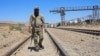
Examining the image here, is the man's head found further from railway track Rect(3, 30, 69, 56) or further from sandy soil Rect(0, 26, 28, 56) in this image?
sandy soil Rect(0, 26, 28, 56)

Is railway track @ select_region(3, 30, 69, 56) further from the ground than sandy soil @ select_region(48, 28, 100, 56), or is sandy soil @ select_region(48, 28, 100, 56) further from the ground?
railway track @ select_region(3, 30, 69, 56)

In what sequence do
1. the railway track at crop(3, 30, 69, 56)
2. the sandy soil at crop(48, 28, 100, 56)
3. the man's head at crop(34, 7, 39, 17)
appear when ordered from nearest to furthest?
1. the railway track at crop(3, 30, 69, 56)
2. the sandy soil at crop(48, 28, 100, 56)
3. the man's head at crop(34, 7, 39, 17)

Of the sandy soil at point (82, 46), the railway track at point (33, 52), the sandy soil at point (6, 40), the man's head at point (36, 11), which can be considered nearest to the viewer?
the railway track at point (33, 52)

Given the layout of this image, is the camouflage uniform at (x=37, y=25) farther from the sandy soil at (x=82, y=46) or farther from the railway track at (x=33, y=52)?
the sandy soil at (x=82, y=46)

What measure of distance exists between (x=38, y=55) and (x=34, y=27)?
2051mm

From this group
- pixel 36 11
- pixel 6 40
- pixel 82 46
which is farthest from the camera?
pixel 6 40

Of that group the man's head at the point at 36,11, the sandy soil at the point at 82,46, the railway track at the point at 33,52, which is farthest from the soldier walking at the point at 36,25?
the sandy soil at the point at 82,46

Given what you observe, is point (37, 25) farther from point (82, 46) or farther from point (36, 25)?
point (82, 46)

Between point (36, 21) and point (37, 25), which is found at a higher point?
point (36, 21)

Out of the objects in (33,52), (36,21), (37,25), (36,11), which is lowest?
(33,52)

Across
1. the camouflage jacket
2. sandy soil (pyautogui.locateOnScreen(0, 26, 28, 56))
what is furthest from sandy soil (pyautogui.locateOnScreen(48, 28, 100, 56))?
sandy soil (pyautogui.locateOnScreen(0, 26, 28, 56))

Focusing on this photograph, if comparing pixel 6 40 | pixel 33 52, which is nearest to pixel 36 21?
pixel 33 52

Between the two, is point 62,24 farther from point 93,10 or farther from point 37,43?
point 37,43

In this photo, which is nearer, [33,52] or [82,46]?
[33,52]
